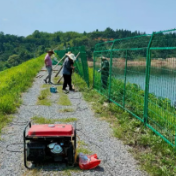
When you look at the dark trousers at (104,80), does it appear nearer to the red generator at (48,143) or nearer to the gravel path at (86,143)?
the gravel path at (86,143)

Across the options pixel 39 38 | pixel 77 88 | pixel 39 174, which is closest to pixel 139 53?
pixel 39 174

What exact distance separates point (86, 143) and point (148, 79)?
189cm

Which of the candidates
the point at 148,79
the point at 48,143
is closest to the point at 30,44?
the point at 148,79

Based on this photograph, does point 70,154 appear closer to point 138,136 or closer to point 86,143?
point 86,143

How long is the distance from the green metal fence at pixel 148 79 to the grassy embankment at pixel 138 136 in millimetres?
41

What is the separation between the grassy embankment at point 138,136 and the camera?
13.8 ft

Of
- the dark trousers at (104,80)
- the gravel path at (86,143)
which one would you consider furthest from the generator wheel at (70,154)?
the dark trousers at (104,80)

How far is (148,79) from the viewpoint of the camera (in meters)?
5.64

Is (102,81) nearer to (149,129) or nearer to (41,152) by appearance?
(149,129)

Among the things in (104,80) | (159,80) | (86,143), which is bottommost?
(86,143)

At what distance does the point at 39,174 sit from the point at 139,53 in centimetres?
361

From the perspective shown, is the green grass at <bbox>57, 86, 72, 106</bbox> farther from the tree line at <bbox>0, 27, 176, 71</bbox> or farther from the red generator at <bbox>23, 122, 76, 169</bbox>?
the tree line at <bbox>0, 27, 176, 71</bbox>

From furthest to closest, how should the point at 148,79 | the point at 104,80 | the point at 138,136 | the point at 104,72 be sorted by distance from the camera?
1. the point at 104,72
2. the point at 104,80
3. the point at 148,79
4. the point at 138,136

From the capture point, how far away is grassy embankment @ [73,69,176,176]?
13.8 feet
